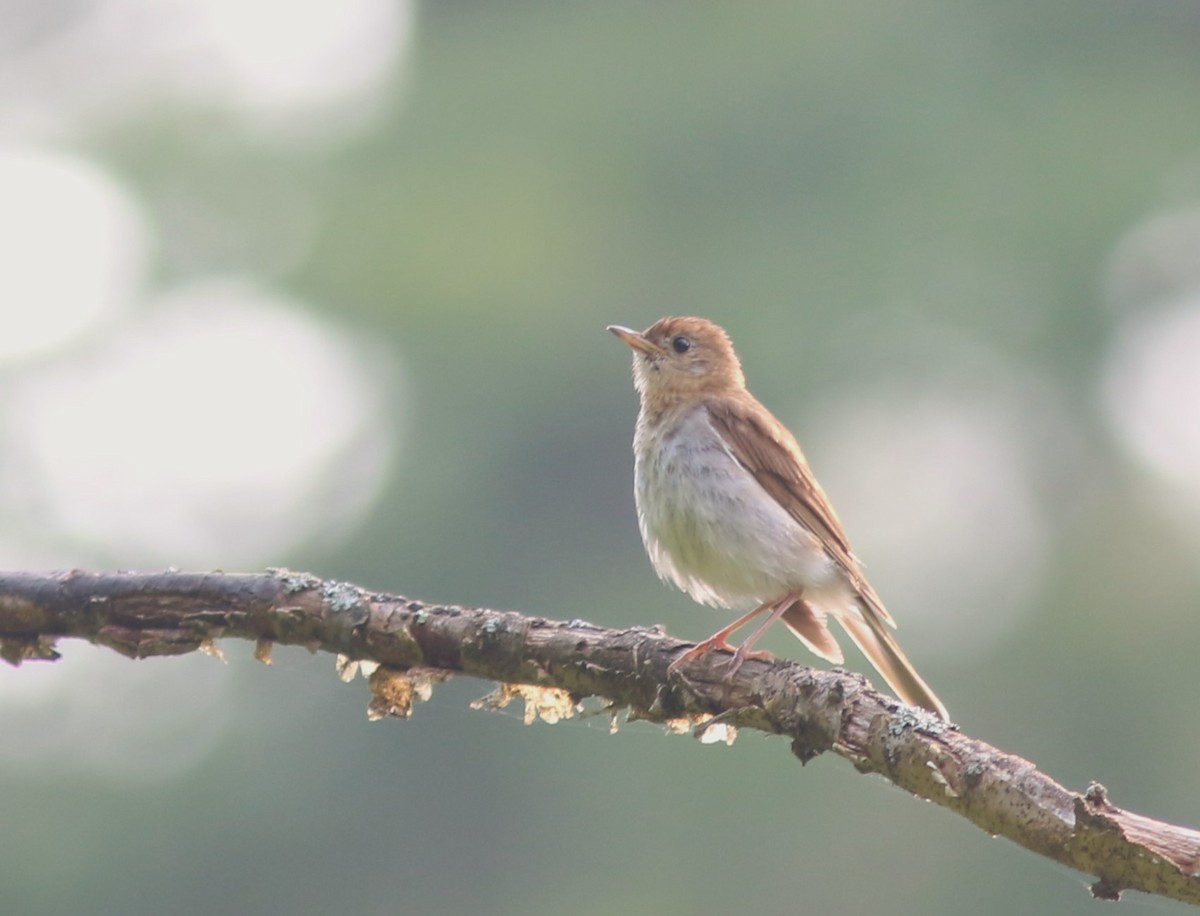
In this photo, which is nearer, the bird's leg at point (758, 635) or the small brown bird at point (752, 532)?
the bird's leg at point (758, 635)

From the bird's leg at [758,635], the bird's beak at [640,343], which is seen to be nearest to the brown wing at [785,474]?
the bird's leg at [758,635]

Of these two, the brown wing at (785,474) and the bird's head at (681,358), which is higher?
the bird's head at (681,358)

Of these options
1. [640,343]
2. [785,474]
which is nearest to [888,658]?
[785,474]

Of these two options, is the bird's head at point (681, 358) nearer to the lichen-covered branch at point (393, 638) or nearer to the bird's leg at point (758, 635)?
the bird's leg at point (758, 635)

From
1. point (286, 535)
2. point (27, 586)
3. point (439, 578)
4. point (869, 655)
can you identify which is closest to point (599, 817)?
point (439, 578)

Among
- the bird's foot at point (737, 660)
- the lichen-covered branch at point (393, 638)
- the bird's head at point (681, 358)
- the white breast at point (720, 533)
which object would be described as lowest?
the bird's foot at point (737, 660)

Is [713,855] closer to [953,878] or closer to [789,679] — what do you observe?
[953,878]

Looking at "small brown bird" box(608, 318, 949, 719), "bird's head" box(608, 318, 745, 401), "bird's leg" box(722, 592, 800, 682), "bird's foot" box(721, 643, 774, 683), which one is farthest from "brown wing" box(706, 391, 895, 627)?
"bird's foot" box(721, 643, 774, 683)
